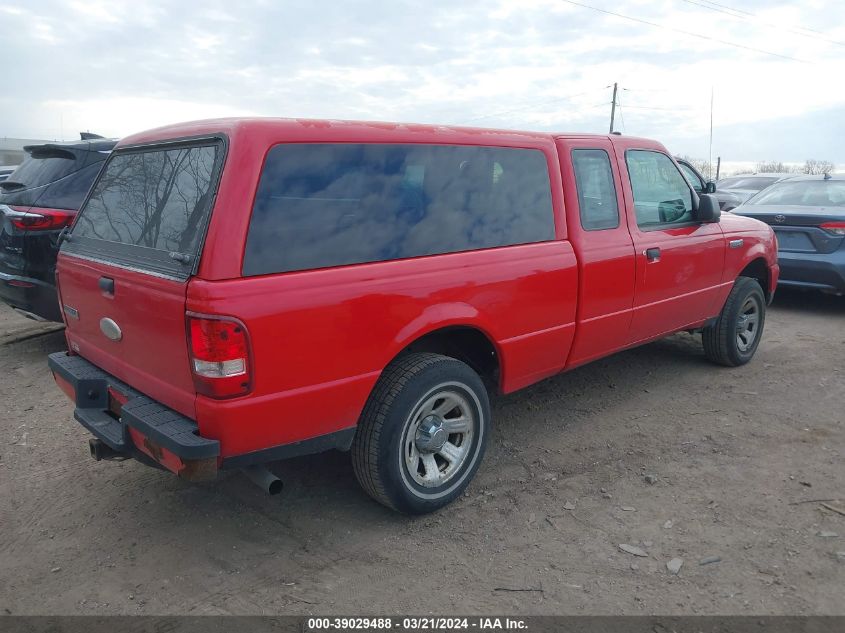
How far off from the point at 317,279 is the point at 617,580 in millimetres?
1814

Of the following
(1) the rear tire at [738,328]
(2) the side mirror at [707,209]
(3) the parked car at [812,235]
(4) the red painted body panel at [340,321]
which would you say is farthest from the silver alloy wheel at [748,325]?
(4) the red painted body panel at [340,321]

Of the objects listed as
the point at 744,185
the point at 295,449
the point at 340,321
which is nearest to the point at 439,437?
the point at 295,449

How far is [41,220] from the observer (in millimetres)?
5383

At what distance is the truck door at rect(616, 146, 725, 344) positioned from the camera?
445 cm

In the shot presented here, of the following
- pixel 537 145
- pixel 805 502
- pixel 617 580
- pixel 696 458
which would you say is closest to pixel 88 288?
pixel 537 145

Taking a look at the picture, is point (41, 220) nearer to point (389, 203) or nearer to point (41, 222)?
point (41, 222)

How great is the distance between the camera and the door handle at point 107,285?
303 cm

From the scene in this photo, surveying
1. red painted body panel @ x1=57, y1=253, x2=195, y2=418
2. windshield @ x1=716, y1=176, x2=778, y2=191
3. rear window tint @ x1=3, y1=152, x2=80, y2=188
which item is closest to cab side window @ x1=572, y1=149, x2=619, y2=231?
red painted body panel @ x1=57, y1=253, x2=195, y2=418

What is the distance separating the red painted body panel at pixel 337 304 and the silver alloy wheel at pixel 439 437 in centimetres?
35

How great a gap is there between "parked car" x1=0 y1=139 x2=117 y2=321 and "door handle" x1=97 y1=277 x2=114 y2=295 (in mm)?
2619

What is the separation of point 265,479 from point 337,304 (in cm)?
83

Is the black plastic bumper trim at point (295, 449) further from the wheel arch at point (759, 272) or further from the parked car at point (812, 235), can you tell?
the parked car at point (812, 235)

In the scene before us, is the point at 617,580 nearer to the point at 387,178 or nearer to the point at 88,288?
the point at 387,178

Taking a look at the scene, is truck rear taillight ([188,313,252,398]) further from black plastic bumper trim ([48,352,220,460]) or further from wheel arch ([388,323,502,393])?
wheel arch ([388,323,502,393])
